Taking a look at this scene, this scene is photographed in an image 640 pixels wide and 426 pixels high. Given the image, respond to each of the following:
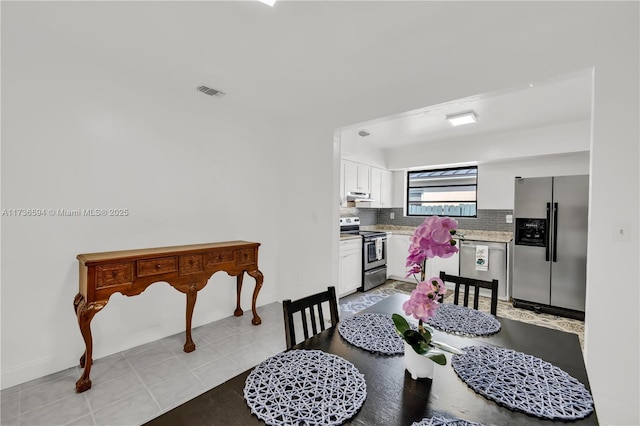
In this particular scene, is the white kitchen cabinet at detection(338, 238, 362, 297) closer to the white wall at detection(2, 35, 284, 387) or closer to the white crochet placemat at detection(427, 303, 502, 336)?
the white wall at detection(2, 35, 284, 387)

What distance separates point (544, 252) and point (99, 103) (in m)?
5.14

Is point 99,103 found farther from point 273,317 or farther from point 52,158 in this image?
point 273,317

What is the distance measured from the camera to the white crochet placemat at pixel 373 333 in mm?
1219

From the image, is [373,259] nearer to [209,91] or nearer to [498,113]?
[498,113]

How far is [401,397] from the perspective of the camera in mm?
917

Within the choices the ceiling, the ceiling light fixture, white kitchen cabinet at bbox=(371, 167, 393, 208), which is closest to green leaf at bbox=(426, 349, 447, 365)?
the ceiling

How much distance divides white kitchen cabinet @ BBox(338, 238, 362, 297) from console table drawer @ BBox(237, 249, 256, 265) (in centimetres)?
136

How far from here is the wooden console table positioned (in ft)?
6.63

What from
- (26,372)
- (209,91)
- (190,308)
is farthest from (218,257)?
(209,91)

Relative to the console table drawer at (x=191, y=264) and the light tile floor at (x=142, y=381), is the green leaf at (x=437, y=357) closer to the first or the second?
the light tile floor at (x=142, y=381)

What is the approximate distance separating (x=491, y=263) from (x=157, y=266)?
168 inches

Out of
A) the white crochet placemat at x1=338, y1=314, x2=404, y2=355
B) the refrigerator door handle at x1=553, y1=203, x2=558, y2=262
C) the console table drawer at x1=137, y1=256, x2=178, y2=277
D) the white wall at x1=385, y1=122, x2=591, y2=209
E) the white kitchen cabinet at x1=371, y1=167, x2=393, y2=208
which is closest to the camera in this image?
the white crochet placemat at x1=338, y1=314, x2=404, y2=355

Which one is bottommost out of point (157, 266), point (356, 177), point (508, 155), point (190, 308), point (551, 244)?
point (190, 308)

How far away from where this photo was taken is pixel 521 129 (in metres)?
4.04
